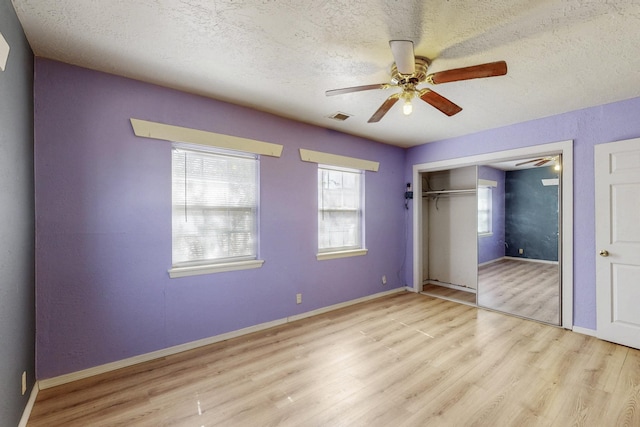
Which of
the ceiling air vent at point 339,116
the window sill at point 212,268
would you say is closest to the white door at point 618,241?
the ceiling air vent at point 339,116

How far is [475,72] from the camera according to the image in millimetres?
1783

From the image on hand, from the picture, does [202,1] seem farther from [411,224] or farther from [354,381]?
[411,224]

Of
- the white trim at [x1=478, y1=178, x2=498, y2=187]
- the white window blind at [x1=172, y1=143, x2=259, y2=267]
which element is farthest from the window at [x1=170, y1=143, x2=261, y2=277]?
the white trim at [x1=478, y1=178, x2=498, y2=187]

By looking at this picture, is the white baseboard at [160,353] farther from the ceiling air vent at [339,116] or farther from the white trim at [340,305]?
the ceiling air vent at [339,116]

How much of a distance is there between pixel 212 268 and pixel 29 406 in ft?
4.99

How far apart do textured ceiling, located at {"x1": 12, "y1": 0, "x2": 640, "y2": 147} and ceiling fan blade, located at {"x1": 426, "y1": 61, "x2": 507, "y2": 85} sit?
0.83ft

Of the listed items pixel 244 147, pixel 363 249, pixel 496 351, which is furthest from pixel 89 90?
pixel 496 351

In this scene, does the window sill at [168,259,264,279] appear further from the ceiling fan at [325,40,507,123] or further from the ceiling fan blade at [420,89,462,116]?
the ceiling fan blade at [420,89,462,116]

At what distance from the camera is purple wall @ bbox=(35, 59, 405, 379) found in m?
2.20

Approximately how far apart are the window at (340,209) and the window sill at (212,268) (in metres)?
1.07

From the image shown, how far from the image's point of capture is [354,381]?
2271mm

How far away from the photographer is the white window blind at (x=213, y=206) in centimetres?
281

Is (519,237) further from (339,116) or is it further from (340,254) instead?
(339,116)

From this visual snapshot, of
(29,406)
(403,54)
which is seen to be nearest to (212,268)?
(29,406)
